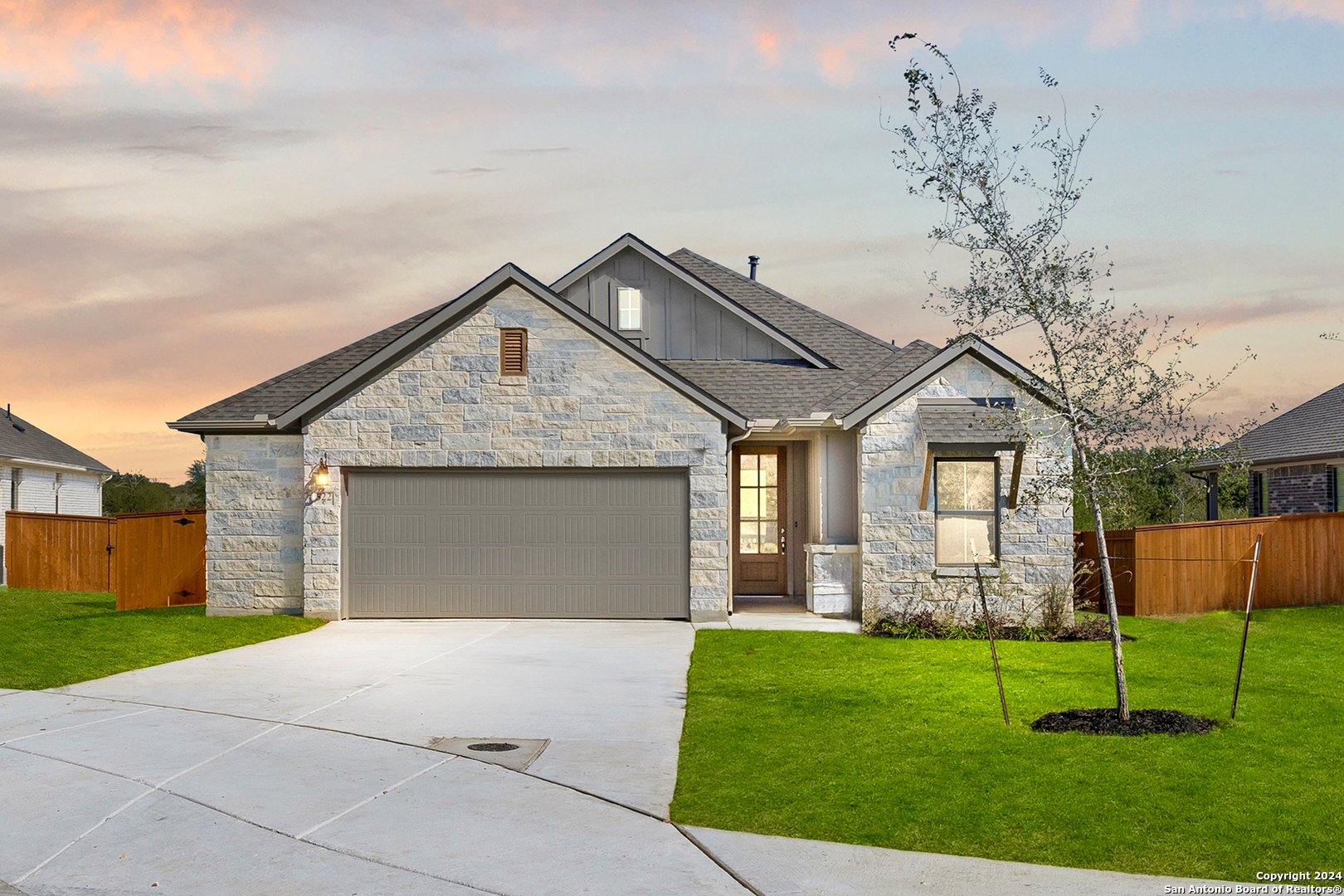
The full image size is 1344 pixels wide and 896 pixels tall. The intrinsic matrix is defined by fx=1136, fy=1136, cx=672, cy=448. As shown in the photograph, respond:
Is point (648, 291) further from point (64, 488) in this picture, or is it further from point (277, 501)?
point (64, 488)

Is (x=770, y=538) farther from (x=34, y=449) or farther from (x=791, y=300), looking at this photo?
(x=34, y=449)

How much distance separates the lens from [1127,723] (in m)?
9.56

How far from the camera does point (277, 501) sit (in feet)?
59.5

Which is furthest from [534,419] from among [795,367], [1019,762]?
[1019,762]

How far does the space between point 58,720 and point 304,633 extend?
6.37 meters

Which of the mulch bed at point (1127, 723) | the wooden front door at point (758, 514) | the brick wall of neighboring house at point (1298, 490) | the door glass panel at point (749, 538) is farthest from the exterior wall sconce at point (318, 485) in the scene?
the brick wall of neighboring house at point (1298, 490)

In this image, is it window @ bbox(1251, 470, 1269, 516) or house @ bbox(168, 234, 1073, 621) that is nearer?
house @ bbox(168, 234, 1073, 621)

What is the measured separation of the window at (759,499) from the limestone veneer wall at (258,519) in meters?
7.43

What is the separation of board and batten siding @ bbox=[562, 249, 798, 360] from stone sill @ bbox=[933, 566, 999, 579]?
591 cm

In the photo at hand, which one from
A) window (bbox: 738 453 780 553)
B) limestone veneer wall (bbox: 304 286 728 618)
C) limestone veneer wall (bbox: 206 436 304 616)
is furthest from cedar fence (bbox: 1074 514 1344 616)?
limestone veneer wall (bbox: 206 436 304 616)

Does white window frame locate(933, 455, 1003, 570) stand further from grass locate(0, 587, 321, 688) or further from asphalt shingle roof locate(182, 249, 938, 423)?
grass locate(0, 587, 321, 688)

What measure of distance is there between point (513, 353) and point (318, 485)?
3655 mm

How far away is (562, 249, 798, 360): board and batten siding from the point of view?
2159cm

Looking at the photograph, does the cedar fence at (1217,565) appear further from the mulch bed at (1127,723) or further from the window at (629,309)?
the window at (629,309)
